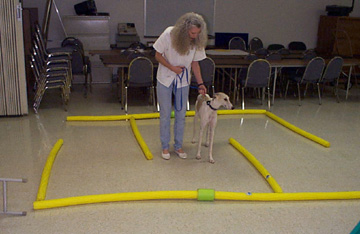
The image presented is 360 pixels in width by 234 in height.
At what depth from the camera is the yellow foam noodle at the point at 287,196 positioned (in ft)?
10.8

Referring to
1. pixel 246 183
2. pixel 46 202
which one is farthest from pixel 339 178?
pixel 46 202

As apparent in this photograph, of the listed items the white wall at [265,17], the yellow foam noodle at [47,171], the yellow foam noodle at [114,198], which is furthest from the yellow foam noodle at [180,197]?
the white wall at [265,17]

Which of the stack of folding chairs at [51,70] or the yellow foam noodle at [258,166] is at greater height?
the stack of folding chairs at [51,70]

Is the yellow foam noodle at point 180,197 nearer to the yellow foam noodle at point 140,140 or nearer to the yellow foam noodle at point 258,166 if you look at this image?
the yellow foam noodle at point 258,166

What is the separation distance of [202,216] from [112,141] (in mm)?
1964

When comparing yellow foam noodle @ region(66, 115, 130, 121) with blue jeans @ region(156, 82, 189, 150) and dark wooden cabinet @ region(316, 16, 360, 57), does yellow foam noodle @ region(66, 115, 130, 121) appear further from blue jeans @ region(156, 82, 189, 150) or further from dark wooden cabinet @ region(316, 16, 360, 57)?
dark wooden cabinet @ region(316, 16, 360, 57)

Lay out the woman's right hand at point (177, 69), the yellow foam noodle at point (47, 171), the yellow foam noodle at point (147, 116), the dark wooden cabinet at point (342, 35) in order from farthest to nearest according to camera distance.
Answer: the dark wooden cabinet at point (342, 35), the yellow foam noodle at point (147, 116), the woman's right hand at point (177, 69), the yellow foam noodle at point (47, 171)

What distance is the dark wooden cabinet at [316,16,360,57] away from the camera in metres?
9.23

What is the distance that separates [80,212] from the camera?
10.0 feet

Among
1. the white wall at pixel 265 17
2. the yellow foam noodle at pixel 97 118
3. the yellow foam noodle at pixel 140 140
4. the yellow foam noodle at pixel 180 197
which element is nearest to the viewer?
the yellow foam noodle at pixel 180 197

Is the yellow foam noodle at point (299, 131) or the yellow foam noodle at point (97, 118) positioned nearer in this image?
the yellow foam noodle at point (299, 131)

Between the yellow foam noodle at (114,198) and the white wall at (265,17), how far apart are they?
6.37 meters

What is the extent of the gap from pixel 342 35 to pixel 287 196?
7140 mm

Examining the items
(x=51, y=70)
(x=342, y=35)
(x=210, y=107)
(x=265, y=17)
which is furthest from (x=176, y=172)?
(x=342, y=35)
